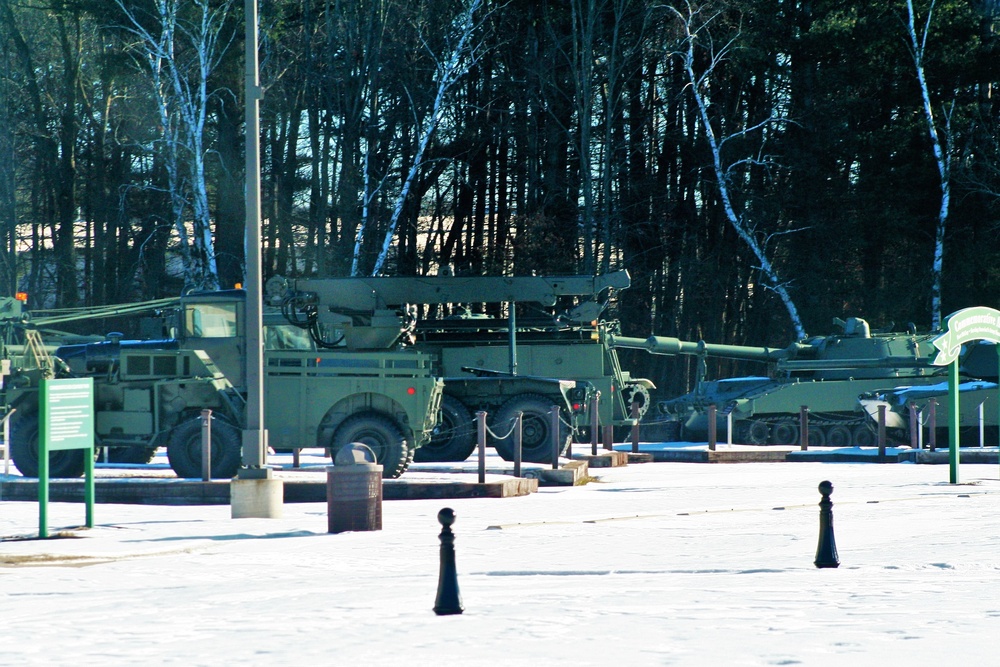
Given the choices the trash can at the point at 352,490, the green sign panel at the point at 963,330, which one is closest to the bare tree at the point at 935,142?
the green sign panel at the point at 963,330

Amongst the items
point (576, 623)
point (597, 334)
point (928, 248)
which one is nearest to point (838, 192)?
point (928, 248)

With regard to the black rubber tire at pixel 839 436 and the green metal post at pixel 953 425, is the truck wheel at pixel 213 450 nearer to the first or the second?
the green metal post at pixel 953 425

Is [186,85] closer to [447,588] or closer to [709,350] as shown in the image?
[709,350]

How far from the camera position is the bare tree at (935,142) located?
1302 inches

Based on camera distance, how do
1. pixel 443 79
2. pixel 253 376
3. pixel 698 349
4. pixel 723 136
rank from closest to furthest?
pixel 253 376
pixel 698 349
pixel 443 79
pixel 723 136

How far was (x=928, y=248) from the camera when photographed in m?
35.8

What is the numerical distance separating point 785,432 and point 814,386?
3.81ft

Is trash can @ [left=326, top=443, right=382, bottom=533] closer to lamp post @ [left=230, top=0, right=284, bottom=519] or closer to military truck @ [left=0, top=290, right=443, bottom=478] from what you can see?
lamp post @ [left=230, top=0, right=284, bottom=519]

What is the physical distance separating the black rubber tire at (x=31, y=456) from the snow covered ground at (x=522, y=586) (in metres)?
2.44

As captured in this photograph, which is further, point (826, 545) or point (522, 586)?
point (826, 545)

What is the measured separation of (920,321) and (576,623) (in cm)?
2932

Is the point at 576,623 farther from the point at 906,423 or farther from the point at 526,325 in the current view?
the point at 906,423

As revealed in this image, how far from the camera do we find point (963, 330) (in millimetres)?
18719

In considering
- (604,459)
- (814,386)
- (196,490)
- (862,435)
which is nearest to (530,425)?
(604,459)
